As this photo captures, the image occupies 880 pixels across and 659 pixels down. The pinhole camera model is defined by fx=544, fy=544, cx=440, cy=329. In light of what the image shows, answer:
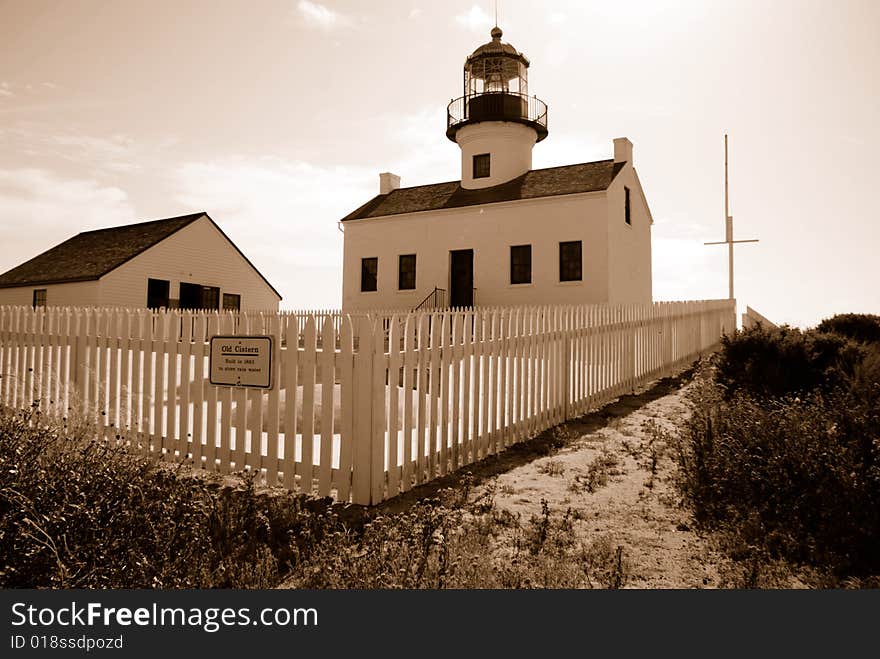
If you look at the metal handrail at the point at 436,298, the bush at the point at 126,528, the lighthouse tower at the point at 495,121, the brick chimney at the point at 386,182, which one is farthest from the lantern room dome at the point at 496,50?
the bush at the point at 126,528

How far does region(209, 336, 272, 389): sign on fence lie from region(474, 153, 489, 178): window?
66.6ft

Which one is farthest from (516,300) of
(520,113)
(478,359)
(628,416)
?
(478,359)

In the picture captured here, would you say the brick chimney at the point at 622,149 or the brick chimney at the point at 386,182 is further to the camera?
the brick chimney at the point at 386,182

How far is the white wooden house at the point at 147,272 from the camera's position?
25.0m

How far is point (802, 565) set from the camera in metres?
3.37

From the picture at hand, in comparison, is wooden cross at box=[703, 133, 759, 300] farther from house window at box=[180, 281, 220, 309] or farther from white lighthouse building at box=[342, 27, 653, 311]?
house window at box=[180, 281, 220, 309]

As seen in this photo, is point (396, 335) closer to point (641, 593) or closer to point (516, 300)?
point (641, 593)

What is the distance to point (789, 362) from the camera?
7.38 metres

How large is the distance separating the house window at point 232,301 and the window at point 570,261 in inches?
718

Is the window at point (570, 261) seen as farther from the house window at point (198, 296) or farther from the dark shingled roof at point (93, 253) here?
the dark shingled roof at point (93, 253)

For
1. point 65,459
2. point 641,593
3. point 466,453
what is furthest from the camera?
point 466,453

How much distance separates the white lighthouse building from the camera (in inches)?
798

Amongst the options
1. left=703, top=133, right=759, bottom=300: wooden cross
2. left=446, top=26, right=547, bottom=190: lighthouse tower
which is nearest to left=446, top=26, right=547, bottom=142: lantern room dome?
left=446, top=26, right=547, bottom=190: lighthouse tower

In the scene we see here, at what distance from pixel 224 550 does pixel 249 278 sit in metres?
29.2
